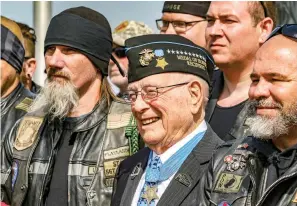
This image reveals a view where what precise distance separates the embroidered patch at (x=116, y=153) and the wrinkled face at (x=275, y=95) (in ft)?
4.16

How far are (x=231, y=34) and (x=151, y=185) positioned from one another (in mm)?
1545

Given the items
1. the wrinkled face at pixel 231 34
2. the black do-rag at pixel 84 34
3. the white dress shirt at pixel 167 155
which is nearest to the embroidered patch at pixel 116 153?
the white dress shirt at pixel 167 155

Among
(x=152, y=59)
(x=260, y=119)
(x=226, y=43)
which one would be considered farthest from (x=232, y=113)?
(x=260, y=119)

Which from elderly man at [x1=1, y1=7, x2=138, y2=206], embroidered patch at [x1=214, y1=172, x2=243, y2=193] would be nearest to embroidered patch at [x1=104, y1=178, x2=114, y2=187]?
elderly man at [x1=1, y1=7, x2=138, y2=206]

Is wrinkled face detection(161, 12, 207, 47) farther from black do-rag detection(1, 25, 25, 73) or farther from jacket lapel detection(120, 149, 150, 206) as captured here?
jacket lapel detection(120, 149, 150, 206)

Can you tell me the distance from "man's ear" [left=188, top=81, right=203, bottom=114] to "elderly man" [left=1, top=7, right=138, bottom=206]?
68cm

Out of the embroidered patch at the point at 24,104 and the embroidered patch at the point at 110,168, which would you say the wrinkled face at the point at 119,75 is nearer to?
the embroidered patch at the point at 24,104

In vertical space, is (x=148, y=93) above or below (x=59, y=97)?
above

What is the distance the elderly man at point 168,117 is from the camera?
4.52 m

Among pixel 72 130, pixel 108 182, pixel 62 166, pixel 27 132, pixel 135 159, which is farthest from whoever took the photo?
pixel 27 132

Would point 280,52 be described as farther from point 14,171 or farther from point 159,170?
point 14,171

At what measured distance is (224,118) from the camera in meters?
5.38

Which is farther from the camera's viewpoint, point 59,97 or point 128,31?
point 128,31

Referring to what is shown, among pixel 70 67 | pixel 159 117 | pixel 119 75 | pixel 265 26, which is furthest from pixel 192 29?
pixel 159 117
